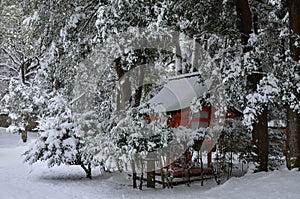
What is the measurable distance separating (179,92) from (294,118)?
354cm

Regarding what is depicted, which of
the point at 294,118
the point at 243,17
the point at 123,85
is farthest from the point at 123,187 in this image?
the point at 243,17

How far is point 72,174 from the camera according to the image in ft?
31.7

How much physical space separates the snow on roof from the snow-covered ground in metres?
2.14

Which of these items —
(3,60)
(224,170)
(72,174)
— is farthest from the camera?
(3,60)

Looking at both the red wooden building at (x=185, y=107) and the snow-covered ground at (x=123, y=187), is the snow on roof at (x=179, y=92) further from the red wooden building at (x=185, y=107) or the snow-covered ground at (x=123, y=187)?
the snow-covered ground at (x=123, y=187)

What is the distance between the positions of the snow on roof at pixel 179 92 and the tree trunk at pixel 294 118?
231 centimetres

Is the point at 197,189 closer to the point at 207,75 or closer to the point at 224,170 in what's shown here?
the point at 224,170

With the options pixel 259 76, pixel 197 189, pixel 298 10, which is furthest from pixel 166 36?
pixel 197 189

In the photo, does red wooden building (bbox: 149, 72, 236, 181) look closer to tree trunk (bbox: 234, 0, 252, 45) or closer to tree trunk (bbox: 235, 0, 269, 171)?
tree trunk (bbox: 235, 0, 269, 171)

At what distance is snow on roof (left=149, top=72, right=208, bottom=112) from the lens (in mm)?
9102

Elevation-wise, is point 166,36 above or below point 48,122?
above

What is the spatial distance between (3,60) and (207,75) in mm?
17611

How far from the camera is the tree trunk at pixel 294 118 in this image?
719 centimetres

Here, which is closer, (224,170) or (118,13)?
(118,13)
